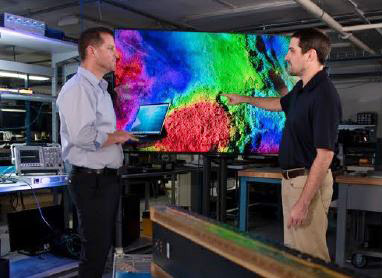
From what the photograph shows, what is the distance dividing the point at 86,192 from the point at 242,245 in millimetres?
1569

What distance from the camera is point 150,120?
289 cm

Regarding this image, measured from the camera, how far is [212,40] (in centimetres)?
310

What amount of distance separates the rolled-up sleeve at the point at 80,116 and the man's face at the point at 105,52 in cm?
20

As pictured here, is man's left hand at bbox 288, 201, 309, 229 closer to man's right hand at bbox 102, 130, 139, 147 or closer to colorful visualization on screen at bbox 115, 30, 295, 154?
man's right hand at bbox 102, 130, 139, 147

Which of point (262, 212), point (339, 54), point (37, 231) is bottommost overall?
point (262, 212)

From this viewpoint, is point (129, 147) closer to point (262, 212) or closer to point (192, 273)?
point (192, 273)

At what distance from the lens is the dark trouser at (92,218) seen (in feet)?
6.42

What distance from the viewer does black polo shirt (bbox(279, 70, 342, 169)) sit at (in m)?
1.71

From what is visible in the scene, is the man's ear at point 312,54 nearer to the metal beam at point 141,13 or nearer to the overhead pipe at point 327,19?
the overhead pipe at point 327,19

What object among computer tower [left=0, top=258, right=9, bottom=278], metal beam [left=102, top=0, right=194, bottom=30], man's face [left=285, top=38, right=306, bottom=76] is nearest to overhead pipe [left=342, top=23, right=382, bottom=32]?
metal beam [left=102, top=0, right=194, bottom=30]

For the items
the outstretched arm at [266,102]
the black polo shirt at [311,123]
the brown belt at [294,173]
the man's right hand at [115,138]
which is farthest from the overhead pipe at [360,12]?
the man's right hand at [115,138]

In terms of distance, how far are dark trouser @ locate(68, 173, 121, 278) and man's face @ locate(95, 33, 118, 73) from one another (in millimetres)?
588

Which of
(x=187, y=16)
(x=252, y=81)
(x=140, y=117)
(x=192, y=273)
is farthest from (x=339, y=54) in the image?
(x=192, y=273)

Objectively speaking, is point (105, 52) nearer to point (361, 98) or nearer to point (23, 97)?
point (23, 97)
